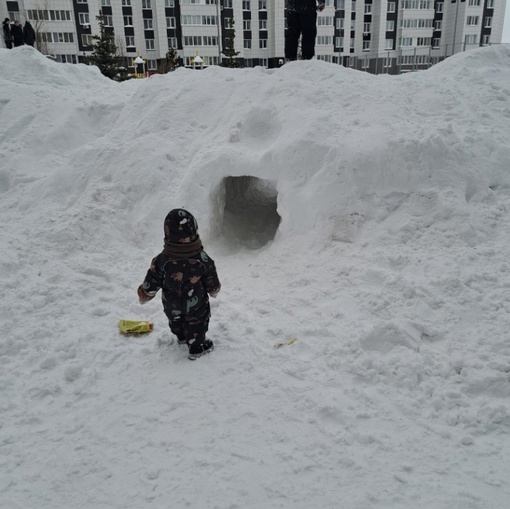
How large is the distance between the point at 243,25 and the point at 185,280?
47.7 meters

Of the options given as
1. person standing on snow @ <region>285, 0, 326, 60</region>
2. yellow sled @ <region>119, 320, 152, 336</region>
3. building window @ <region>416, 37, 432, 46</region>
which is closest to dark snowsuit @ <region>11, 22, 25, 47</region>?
person standing on snow @ <region>285, 0, 326, 60</region>

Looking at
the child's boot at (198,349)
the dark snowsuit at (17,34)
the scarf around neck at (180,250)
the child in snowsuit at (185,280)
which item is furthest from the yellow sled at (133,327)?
the dark snowsuit at (17,34)

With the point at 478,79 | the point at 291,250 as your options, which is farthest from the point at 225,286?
the point at 478,79

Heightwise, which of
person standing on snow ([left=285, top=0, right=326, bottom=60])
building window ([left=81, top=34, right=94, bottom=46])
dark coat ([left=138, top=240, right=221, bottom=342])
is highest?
building window ([left=81, top=34, right=94, bottom=46])

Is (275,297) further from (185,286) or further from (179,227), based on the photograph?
(179,227)

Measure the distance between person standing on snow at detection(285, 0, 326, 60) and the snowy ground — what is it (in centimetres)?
135

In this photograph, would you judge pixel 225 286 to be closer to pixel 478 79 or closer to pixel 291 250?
pixel 291 250

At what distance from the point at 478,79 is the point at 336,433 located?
7.45 metres

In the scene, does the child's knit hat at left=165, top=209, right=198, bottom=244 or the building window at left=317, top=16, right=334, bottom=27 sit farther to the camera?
the building window at left=317, top=16, right=334, bottom=27

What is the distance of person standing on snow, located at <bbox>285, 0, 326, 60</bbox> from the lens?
864 cm

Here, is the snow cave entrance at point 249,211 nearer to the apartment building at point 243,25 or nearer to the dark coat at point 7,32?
the dark coat at point 7,32

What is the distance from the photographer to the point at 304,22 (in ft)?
28.5

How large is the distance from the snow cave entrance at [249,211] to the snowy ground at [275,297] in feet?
0.18

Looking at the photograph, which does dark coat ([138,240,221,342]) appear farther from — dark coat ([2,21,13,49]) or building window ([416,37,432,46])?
building window ([416,37,432,46])
